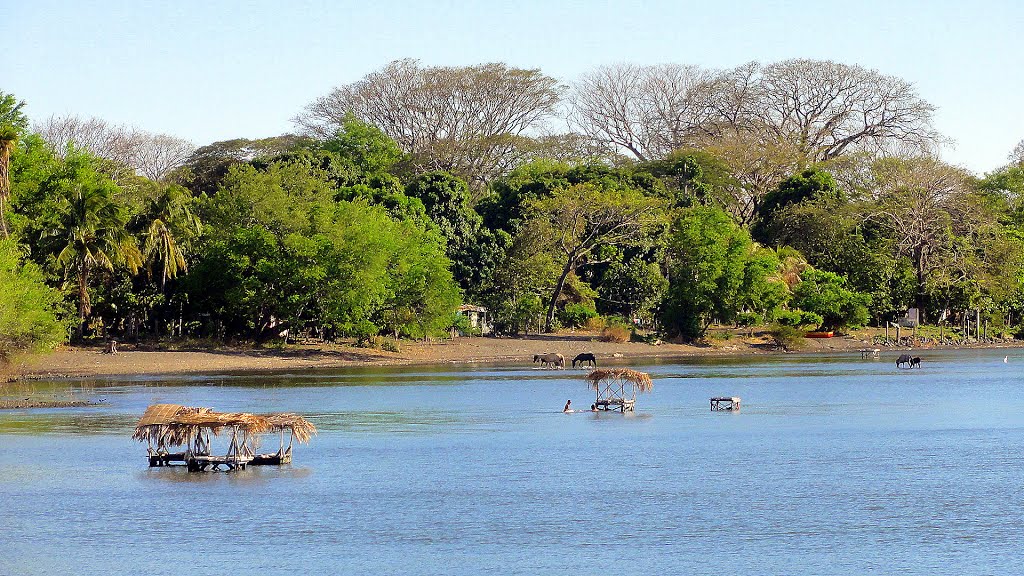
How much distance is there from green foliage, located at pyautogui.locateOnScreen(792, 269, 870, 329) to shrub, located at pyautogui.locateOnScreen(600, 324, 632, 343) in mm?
15308

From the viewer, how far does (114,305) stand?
Answer: 74438 mm

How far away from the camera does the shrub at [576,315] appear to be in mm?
90500

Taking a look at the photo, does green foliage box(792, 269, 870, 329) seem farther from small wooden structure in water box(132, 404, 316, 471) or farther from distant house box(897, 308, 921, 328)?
small wooden structure in water box(132, 404, 316, 471)

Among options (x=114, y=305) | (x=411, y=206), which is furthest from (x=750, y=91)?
(x=114, y=305)

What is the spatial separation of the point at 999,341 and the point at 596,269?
37343 mm

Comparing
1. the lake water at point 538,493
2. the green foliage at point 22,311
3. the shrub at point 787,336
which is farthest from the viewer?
the shrub at point 787,336

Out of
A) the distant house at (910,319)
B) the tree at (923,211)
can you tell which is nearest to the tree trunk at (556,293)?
the tree at (923,211)

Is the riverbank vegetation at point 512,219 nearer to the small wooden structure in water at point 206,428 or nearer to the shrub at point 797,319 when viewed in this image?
the shrub at point 797,319

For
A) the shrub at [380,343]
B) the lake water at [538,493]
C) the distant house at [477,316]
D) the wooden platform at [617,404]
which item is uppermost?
the distant house at [477,316]

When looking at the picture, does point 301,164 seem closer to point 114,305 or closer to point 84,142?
point 114,305

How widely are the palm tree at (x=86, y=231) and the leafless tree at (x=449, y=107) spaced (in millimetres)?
44476

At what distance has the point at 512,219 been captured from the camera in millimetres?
92938

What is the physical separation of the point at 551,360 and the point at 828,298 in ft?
86.7

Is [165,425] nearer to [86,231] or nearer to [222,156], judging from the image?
[86,231]
